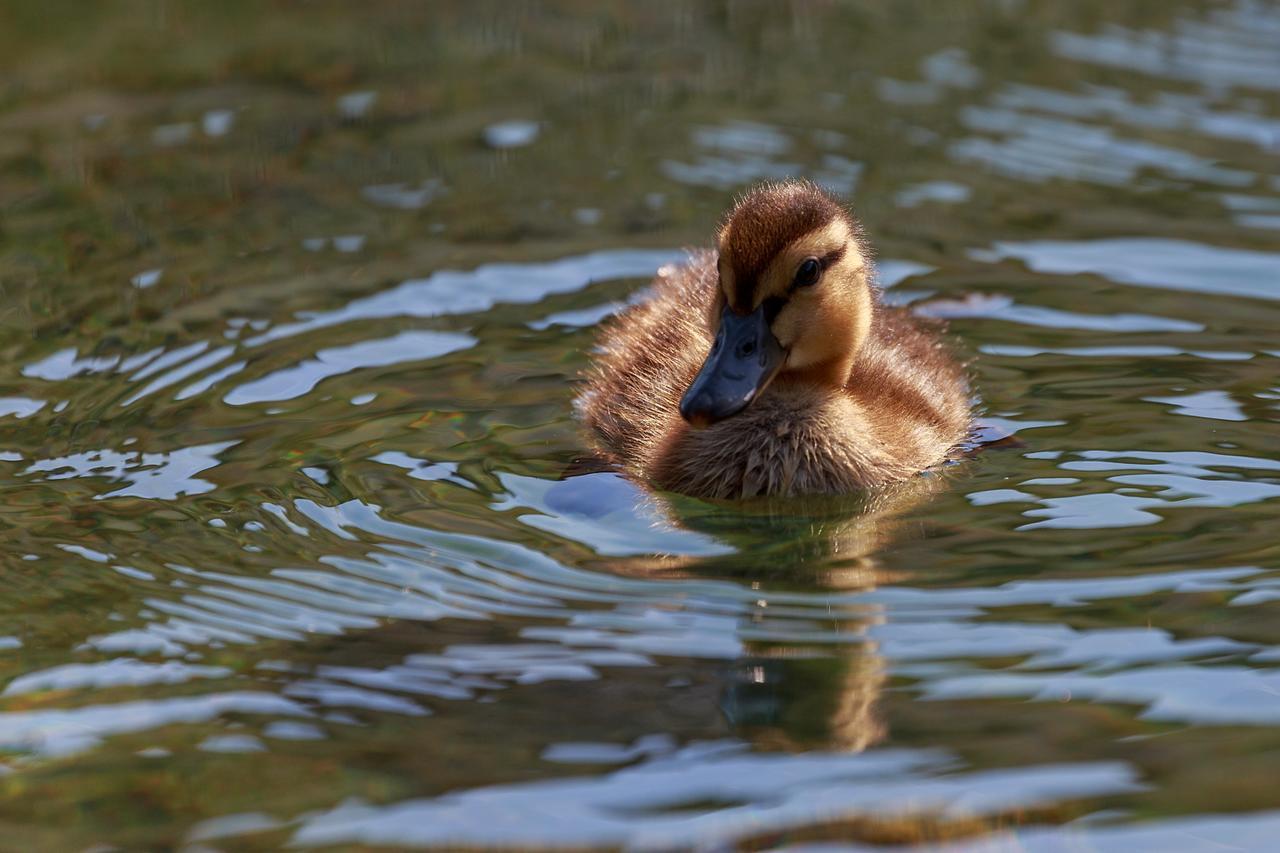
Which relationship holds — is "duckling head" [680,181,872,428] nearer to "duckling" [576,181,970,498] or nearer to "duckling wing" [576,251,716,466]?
"duckling" [576,181,970,498]

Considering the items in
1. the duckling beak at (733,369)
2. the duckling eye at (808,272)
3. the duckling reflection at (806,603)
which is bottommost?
the duckling reflection at (806,603)

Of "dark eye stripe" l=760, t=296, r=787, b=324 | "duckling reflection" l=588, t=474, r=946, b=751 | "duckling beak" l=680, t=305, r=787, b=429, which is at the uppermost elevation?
"dark eye stripe" l=760, t=296, r=787, b=324

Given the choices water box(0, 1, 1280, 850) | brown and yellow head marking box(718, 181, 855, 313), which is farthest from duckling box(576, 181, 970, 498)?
water box(0, 1, 1280, 850)

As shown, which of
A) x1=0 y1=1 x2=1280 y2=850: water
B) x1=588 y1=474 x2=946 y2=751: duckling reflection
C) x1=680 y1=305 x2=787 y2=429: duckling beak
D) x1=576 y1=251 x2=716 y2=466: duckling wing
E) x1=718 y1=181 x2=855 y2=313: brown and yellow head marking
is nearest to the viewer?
x1=0 y1=1 x2=1280 y2=850: water

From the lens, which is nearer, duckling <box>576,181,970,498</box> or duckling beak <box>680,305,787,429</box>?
duckling beak <box>680,305,787,429</box>

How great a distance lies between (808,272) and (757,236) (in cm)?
22

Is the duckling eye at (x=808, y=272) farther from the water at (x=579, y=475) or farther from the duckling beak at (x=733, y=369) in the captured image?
the water at (x=579, y=475)

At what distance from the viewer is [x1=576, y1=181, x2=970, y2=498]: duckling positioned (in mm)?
5406

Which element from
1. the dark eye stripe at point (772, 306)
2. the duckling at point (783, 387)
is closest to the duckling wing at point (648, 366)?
the duckling at point (783, 387)

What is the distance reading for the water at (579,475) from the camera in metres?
3.70

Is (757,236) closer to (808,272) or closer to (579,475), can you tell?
(808,272)

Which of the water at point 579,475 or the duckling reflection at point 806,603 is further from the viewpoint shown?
the duckling reflection at point 806,603

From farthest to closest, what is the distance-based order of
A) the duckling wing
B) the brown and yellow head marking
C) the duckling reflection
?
the duckling wing, the brown and yellow head marking, the duckling reflection

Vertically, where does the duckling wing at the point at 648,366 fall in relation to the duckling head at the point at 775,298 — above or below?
below
